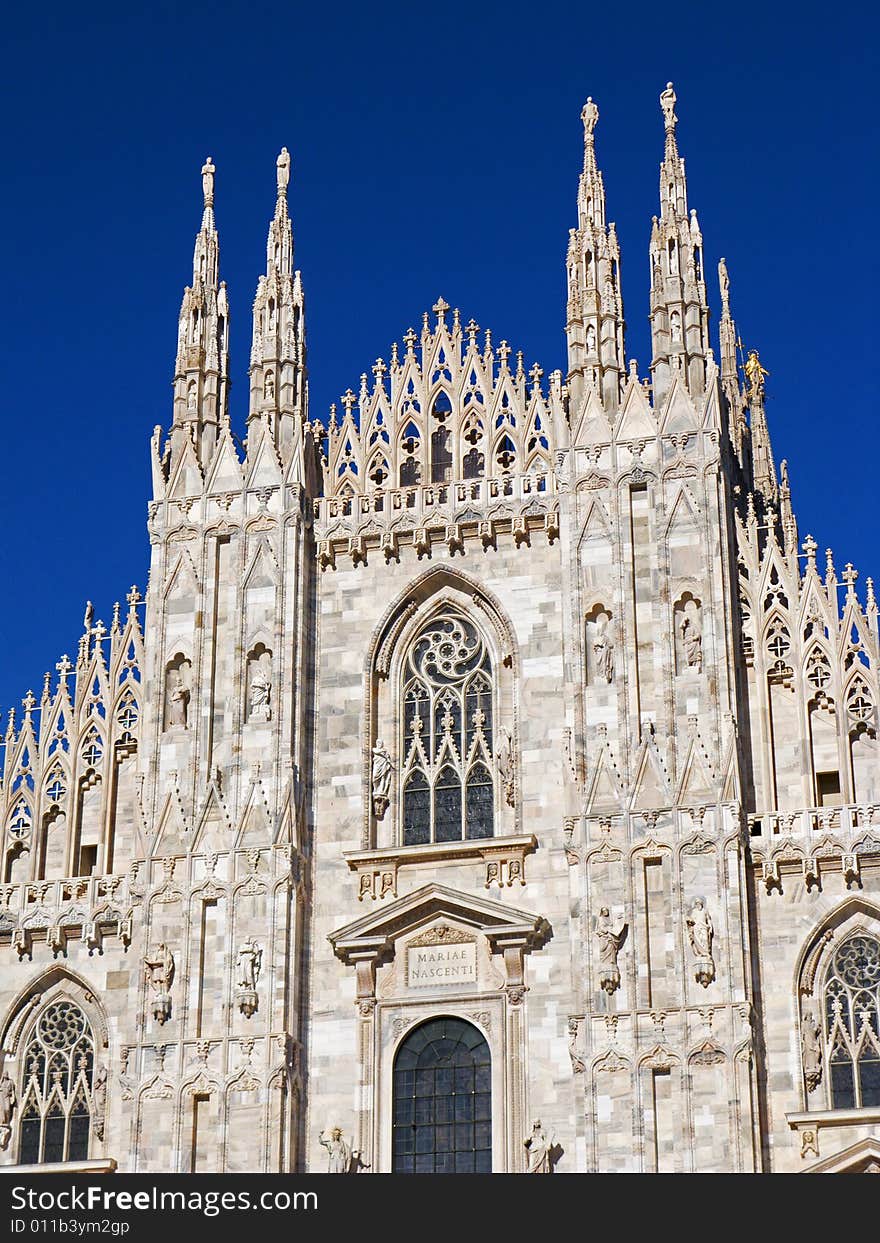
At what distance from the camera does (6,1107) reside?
3111 cm

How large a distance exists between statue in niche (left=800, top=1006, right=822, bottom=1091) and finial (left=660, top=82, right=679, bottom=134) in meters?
13.2

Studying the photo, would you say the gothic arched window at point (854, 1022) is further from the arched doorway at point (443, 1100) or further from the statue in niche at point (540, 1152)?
the arched doorway at point (443, 1100)

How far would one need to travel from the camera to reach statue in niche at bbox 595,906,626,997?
2903cm

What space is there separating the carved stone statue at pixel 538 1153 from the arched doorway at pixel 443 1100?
80 cm

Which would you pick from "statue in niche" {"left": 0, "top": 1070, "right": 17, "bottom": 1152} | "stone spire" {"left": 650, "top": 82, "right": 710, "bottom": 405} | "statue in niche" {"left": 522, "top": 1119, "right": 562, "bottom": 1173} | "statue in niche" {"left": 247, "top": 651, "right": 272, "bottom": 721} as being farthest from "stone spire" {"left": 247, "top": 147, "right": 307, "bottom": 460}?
"statue in niche" {"left": 522, "top": 1119, "right": 562, "bottom": 1173}

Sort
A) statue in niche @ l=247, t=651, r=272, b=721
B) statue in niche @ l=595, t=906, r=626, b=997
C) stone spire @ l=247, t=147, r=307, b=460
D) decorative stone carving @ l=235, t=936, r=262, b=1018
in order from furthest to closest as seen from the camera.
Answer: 1. stone spire @ l=247, t=147, r=307, b=460
2. statue in niche @ l=247, t=651, r=272, b=721
3. decorative stone carving @ l=235, t=936, r=262, b=1018
4. statue in niche @ l=595, t=906, r=626, b=997

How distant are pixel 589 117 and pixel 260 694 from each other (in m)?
10.1

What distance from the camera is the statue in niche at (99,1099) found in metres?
30.6

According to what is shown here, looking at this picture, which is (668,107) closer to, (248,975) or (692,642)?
(692,642)

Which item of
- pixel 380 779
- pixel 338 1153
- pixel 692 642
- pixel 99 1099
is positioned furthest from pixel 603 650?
pixel 99 1099

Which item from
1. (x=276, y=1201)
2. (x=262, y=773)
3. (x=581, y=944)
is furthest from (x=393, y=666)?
(x=276, y=1201)

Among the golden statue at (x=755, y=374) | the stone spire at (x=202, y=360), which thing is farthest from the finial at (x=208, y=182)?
the golden statue at (x=755, y=374)

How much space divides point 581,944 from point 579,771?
A: 7.60 feet

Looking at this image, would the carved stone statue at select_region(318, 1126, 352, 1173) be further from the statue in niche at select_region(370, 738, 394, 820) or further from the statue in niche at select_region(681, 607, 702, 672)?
the statue in niche at select_region(681, 607, 702, 672)
